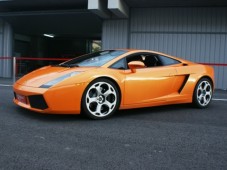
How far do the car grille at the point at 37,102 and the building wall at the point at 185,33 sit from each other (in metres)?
9.94

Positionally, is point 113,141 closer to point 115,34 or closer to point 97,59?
point 97,59

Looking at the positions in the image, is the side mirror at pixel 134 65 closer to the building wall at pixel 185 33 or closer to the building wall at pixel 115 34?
the building wall at pixel 185 33

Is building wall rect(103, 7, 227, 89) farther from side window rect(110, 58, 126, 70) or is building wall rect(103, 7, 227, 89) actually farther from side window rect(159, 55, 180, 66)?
side window rect(110, 58, 126, 70)

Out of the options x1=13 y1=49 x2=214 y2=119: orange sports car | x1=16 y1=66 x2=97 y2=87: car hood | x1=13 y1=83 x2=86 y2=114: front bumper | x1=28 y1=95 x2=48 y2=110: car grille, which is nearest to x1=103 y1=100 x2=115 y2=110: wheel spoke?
x1=13 y1=49 x2=214 y2=119: orange sports car

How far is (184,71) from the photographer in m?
5.80

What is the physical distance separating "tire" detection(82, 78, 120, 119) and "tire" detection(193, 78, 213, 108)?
5.90ft

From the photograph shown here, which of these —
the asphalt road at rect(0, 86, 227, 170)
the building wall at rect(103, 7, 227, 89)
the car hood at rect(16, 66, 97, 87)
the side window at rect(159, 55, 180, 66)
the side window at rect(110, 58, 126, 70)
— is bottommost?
the asphalt road at rect(0, 86, 227, 170)

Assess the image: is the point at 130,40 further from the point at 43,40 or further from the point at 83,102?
the point at 43,40

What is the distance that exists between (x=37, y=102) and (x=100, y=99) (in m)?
0.91

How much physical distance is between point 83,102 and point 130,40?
391 inches

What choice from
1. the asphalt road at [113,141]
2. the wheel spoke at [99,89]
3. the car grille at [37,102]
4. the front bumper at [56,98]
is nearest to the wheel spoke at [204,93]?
the asphalt road at [113,141]

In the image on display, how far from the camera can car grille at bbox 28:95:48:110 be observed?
4.38m

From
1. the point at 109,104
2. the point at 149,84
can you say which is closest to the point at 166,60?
the point at 149,84

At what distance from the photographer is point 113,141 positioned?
3.56m
